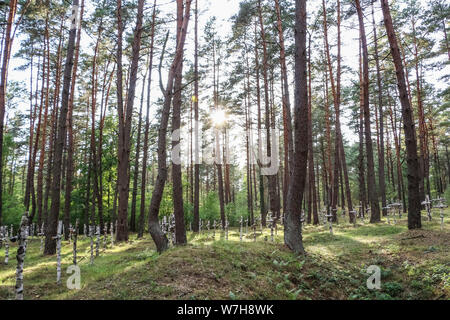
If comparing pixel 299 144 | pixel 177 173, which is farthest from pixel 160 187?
pixel 299 144

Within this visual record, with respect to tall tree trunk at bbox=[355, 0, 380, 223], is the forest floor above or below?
below

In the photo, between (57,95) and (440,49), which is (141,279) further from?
(440,49)

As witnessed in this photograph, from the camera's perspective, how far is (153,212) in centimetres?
802

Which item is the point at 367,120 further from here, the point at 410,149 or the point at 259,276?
the point at 259,276

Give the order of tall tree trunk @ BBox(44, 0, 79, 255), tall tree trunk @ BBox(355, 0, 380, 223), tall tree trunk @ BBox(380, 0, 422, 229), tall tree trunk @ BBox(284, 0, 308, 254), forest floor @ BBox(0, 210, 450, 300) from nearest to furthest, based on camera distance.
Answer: forest floor @ BBox(0, 210, 450, 300), tall tree trunk @ BBox(284, 0, 308, 254), tall tree trunk @ BBox(380, 0, 422, 229), tall tree trunk @ BBox(44, 0, 79, 255), tall tree trunk @ BBox(355, 0, 380, 223)

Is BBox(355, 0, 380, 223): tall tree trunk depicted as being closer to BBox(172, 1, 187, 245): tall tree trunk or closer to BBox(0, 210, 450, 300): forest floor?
BBox(0, 210, 450, 300): forest floor

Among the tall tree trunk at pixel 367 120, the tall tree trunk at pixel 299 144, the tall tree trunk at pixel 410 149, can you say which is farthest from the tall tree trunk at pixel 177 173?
the tall tree trunk at pixel 367 120

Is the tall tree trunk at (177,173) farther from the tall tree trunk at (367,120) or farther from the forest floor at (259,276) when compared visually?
the tall tree trunk at (367,120)

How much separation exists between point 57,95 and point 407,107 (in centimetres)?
2108

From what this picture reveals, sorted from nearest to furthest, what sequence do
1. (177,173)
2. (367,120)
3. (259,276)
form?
(259,276)
(177,173)
(367,120)

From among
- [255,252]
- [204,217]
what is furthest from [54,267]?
[204,217]

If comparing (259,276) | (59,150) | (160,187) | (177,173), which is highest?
(59,150)

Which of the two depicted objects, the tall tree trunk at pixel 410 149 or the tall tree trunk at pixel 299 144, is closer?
the tall tree trunk at pixel 299 144

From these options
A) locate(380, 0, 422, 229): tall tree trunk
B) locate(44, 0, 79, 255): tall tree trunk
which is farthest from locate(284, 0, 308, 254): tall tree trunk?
locate(44, 0, 79, 255): tall tree trunk
